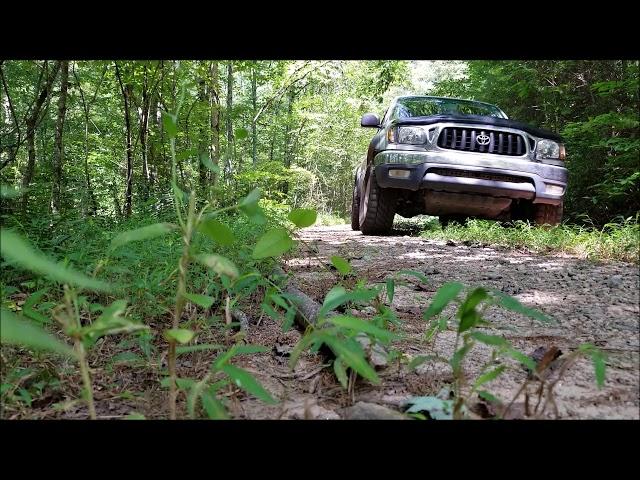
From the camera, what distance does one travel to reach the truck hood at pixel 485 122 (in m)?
3.52

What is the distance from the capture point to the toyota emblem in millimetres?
3639

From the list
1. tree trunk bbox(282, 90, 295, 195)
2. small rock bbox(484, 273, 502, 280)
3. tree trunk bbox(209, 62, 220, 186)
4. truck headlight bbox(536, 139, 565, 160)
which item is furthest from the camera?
tree trunk bbox(282, 90, 295, 195)

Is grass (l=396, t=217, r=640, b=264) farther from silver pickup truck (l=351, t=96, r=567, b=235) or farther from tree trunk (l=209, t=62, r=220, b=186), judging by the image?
tree trunk (l=209, t=62, r=220, b=186)

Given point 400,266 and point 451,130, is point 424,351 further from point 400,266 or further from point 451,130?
point 451,130

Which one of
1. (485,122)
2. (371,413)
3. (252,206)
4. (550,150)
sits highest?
(485,122)

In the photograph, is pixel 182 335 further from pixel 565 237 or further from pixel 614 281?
pixel 565 237

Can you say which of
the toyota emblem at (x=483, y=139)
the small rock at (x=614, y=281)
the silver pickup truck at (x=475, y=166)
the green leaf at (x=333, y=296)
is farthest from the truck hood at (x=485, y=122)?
the green leaf at (x=333, y=296)

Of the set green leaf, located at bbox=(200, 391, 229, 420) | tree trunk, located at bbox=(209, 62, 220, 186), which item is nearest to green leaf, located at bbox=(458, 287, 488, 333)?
green leaf, located at bbox=(200, 391, 229, 420)

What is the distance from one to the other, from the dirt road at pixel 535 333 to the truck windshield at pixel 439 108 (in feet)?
8.19

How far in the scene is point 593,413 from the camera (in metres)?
0.95

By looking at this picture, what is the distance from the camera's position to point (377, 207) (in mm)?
4977

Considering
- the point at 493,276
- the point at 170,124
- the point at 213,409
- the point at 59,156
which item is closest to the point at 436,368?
the point at 213,409

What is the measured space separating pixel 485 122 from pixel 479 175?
0.79 meters
